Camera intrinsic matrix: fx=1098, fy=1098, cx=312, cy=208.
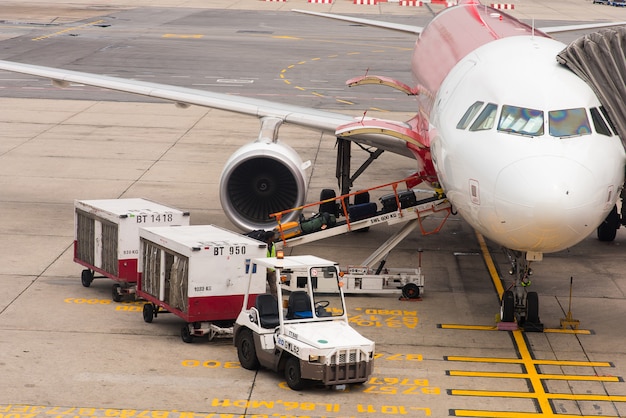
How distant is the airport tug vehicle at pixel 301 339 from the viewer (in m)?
15.3

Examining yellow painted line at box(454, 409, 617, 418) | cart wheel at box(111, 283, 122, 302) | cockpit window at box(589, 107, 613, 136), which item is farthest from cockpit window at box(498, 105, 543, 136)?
cart wheel at box(111, 283, 122, 302)

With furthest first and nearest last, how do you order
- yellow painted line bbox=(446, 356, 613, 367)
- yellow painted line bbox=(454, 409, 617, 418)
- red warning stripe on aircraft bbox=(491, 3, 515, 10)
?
red warning stripe on aircraft bbox=(491, 3, 515, 10) < yellow painted line bbox=(446, 356, 613, 367) < yellow painted line bbox=(454, 409, 617, 418)

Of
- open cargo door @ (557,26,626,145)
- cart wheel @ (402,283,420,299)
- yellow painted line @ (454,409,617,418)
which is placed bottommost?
cart wheel @ (402,283,420,299)

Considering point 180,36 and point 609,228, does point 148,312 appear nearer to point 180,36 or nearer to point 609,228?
point 609,228

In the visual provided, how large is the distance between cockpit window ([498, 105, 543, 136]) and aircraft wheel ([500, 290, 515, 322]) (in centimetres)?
329

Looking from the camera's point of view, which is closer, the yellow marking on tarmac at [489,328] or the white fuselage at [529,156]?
the white fuselage at [529,156]

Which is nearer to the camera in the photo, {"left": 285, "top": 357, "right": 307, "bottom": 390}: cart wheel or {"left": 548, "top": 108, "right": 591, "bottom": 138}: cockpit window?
{"left": 285, "top": 357, "right": 307, "bottom": 390}: cart wheel

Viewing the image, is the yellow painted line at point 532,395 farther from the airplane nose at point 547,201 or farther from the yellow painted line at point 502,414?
the airplane nose at point 547,201

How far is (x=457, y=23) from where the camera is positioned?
25719mm

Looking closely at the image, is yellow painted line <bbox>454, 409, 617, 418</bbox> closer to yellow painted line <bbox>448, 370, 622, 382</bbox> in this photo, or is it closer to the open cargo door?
yellow painted line <bbox>448, 370, 622, 382</bbox>

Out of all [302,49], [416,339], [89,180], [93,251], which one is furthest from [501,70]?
[302,49]

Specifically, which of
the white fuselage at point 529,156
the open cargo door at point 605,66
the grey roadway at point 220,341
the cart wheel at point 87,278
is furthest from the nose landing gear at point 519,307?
the cart wheel at point 87,278

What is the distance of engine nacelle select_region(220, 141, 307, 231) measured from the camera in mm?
23188

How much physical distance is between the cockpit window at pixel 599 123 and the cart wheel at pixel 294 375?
5.75 m
